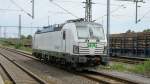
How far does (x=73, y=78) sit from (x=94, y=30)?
13.7ft

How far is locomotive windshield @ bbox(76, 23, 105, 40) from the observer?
22.2 m

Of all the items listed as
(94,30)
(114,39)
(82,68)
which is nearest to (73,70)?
(82,68)

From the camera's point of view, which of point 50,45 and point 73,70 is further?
point 50,45

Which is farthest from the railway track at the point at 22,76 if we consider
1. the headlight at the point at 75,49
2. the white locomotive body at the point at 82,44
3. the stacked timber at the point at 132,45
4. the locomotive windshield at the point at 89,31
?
the stacked timber at the point at 132,45

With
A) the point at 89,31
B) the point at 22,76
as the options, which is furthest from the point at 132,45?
the point at 22,76

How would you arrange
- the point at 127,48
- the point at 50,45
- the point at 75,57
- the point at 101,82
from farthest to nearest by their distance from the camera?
1. the point at 127,48
2. the point at 50,45
3. the point at 75,57
4. the point at 101,82

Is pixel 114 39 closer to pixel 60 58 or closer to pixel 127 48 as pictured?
pixel 127 48

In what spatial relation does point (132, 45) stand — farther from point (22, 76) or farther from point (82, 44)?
point (22, 76)

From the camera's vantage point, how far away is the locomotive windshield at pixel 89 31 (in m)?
22.2

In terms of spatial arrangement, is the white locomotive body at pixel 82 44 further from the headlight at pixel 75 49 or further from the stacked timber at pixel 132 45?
the stacked timber at pixel 132 45

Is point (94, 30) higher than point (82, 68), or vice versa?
point (94, 30)

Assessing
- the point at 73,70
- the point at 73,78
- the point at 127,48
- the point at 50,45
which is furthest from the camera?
the point at 127,48

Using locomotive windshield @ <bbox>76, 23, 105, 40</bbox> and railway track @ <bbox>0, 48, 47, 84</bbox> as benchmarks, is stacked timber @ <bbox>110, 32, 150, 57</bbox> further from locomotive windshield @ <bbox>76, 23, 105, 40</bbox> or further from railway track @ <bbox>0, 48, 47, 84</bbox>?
railway track @ <bbox>0, 48, 47, 84</bbox>

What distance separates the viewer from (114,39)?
141 feet
